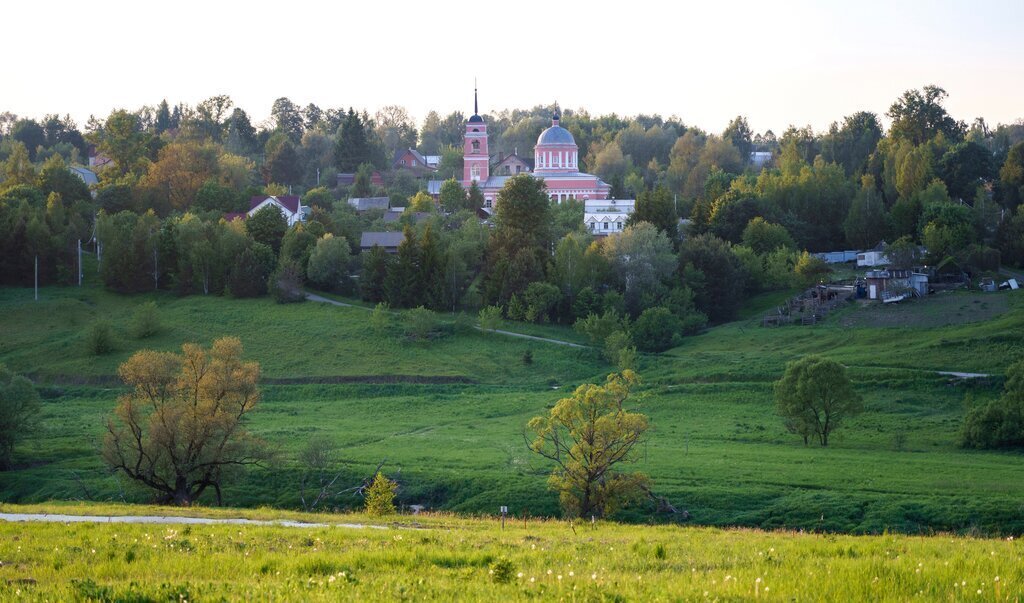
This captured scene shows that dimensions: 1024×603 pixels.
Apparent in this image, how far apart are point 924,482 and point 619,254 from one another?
41.5 m

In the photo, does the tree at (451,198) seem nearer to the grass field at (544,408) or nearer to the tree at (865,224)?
the grass field at (544,408)

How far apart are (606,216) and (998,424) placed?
199 ft

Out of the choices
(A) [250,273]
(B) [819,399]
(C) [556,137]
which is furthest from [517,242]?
(C) [556,137]

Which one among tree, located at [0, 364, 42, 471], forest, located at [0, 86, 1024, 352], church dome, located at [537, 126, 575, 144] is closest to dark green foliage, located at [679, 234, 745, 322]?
forest, located at [0, 86, 1024, 352]

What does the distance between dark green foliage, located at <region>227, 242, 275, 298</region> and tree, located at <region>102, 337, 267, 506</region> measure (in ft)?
126

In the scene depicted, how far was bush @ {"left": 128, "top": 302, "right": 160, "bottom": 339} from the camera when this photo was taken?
6556cm

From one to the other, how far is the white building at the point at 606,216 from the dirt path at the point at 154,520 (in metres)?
77.1

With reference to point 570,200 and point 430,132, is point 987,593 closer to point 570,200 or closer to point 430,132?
point 570,200

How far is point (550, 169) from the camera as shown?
12575 centimetres

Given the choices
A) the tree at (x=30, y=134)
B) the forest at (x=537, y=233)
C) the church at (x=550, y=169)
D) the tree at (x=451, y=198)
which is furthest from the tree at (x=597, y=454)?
the tree at (x=30, y=134)

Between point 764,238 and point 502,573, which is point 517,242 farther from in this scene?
point 502,573

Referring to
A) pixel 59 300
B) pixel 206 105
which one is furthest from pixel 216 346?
pixel 206 105

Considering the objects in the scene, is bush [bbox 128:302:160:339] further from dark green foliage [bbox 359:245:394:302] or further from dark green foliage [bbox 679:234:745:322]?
dark green foliage [bbox 679:234:745:322]

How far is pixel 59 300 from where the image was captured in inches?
2840
